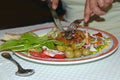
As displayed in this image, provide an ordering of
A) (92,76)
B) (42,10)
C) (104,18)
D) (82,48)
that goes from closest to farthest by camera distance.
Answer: (92,76) < (82,48) < (104,18) < (42,10)

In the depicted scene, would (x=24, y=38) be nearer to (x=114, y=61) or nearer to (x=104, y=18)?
(x=114, y=61)

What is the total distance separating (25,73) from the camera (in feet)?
2.22

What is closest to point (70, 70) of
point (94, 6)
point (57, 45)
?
point (57, 45)

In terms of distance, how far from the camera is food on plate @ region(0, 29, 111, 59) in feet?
2.46

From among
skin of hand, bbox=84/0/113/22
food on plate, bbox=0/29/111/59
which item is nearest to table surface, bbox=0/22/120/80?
food on plate, bbox=0/29/111/59

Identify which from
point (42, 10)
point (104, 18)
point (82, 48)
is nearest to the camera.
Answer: point (82, 48)

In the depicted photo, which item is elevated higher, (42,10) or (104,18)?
(104,18)

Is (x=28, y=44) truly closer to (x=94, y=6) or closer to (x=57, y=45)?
(x=57, y=45)

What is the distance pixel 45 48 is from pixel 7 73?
0.15 meters

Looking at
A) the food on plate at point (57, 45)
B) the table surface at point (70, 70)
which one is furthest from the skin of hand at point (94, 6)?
the table surface at point (70, 70)

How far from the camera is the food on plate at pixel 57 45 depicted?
750 millimetres

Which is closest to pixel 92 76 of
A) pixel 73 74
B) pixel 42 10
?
pixel 73 74

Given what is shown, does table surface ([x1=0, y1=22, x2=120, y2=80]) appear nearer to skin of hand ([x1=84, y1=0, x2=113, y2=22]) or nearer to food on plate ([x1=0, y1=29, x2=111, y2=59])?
food on plate ([x1=0, y1=29, x2=111, y2=59])

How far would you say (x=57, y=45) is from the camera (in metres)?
0.81
